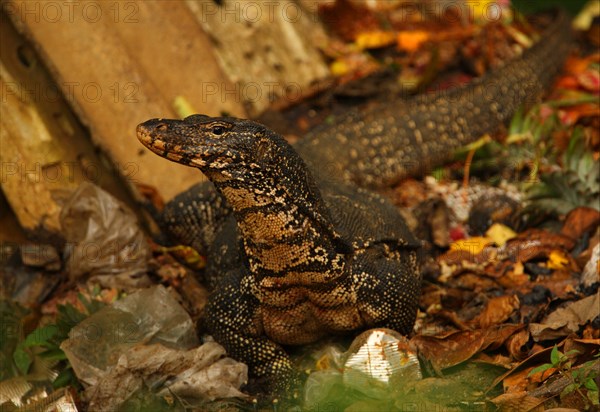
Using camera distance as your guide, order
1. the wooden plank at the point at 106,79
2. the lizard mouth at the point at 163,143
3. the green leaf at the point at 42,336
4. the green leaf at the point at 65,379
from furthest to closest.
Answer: the wooden plank at the point at 106,79 → the green leaf at the point at 42,336 → the green leaf at the point at 65,379 → the lizard mouth at the point at 163,143

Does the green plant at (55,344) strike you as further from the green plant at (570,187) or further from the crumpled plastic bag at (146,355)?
the green plant at (570,187)

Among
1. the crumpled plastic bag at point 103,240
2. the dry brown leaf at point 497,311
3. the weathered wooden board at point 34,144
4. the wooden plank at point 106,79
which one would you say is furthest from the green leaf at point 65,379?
the dry brown leaf at point 497,311

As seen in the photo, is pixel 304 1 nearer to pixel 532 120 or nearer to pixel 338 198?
pixel 532 120

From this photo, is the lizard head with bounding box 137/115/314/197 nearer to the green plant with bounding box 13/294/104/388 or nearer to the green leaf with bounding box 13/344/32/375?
the green plant with bounding box 13/294/104/388

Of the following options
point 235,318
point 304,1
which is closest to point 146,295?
point 235,318

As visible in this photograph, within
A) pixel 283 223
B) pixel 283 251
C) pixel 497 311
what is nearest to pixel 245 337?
pixel 283 251

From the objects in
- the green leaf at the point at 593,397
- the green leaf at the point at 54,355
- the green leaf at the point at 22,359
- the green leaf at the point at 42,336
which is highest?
the green leaf at the point at 42,336
